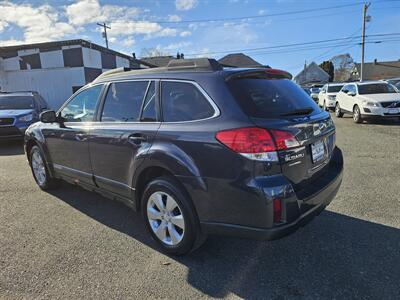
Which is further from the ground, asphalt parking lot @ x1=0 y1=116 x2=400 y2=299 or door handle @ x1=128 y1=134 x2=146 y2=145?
door handle @ x1=128 y1=134 x2=146 y2=145

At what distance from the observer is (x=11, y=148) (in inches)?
368

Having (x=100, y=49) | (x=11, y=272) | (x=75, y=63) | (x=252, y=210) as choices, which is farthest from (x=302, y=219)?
(x=100, y=49)

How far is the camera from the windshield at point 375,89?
489 inches

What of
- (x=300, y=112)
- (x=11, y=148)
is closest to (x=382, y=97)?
(x=300, y=112)

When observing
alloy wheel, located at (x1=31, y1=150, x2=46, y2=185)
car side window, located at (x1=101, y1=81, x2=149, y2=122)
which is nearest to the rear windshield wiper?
car side window, located at (x1=101, y1=81, x2=149, y2=122)

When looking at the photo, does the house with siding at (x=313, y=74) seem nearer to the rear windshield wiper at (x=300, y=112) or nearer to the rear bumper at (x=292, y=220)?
the rear windshield wiper at (x=300, y=112)

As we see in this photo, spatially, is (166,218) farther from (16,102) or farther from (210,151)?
(16,102)

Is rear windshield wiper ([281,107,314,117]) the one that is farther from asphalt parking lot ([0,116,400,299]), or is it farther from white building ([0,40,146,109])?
white building ([0,40,146,109])

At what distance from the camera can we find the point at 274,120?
256 cm

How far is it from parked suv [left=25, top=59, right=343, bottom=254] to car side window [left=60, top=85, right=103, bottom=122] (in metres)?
0.13

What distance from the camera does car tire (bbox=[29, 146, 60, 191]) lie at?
498 centimetres

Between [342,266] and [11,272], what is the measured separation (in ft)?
9.80

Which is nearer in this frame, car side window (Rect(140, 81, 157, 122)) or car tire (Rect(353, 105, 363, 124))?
car side window (Rect(140, 81, 157, 122))

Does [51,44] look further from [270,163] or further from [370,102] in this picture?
[270,163]
